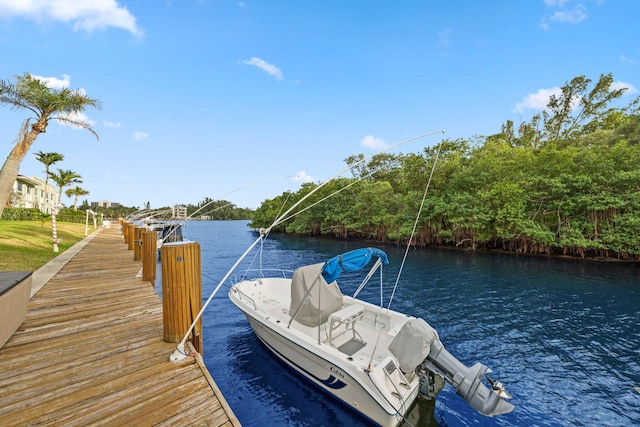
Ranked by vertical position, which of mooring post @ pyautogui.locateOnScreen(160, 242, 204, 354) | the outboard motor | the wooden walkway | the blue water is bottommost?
the blue water

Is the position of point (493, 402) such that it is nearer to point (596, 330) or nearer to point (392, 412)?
point (392, 412)

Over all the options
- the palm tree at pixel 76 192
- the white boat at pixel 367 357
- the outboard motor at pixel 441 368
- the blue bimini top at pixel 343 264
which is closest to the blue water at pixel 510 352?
the white boat at pixel 367 357

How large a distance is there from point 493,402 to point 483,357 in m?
3.87

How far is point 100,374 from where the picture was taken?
10.7ft

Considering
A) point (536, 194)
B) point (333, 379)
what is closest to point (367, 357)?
point (333, 379)

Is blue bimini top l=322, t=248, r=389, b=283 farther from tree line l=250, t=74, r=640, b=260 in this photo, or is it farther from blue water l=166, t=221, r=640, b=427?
tree line l=250, t=74, r=640, b=260

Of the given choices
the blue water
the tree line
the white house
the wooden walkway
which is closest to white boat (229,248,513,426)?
the blue water

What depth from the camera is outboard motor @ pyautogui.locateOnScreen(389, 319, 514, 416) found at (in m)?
3.85

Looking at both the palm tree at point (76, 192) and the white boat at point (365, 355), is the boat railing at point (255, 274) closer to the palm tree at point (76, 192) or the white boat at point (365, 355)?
the white boat at point (365, 355)

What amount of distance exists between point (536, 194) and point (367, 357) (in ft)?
82.7

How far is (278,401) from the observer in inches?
208

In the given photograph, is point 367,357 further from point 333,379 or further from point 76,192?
point 76,192

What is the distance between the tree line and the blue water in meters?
6.92

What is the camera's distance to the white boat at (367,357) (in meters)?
4.10
